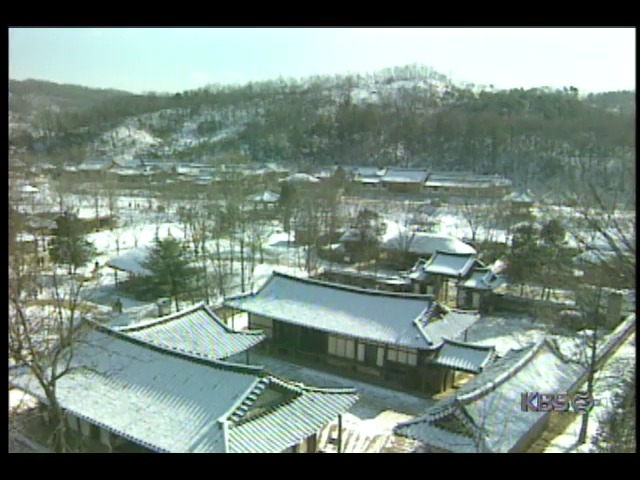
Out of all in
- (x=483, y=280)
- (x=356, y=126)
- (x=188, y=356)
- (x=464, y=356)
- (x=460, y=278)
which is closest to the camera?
(x=188, y=356)

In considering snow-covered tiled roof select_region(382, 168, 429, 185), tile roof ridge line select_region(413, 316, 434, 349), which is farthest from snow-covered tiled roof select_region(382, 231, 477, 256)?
snow-covered tiled roof select_region(382, 168, 429, 185)

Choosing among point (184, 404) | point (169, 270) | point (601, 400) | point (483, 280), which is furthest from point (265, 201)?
point (184, 404)

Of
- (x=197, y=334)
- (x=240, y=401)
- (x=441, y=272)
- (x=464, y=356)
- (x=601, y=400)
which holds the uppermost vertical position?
(x=441, y=272)

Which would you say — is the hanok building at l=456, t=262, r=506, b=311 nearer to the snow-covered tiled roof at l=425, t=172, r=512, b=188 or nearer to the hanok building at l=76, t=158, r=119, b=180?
the snow-covered tiled roof at l=425, t=172, r=512, b=188

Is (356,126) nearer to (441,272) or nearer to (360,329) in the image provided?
(441,272)

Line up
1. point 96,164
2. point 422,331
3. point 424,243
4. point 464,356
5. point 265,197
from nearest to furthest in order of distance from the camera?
point 464,356
point 422,331
point 424,243
point 265,197
point 96,164

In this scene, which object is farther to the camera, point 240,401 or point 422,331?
point 422,331

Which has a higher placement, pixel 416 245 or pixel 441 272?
pixel 416 245
